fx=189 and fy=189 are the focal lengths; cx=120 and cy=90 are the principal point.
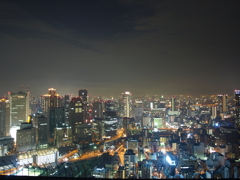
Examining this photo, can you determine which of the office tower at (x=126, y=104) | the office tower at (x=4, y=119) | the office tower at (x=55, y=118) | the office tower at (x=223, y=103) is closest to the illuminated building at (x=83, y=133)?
the office tower at (x=55, y=118)

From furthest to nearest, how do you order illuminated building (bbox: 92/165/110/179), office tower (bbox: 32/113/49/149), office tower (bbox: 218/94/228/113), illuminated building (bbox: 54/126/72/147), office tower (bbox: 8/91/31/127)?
office tower (bbox: 218/94/228/113) → office tower (bbox: 8/91/31/127) → office tower (bbox: 32/113/49/149) → illuminated building (bbox: 54/126/72/147) → illuminated building (bbox: 92/165/110/179)

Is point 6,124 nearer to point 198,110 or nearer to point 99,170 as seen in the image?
point 99,170

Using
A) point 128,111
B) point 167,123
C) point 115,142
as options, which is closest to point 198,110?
point 167,123

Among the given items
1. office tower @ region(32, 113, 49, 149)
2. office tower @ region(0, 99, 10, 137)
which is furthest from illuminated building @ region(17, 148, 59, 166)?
office tower @ region(0, 99, 10, 137)

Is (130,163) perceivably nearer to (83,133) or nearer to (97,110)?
(83,133)

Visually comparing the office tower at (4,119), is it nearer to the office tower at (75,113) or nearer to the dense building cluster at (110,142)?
the dense building cluster at (110,142)

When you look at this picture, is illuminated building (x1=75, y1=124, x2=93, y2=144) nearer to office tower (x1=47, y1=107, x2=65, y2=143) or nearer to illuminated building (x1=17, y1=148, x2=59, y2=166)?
office tower (x1=47, y1=107, x2=65, y2=143)

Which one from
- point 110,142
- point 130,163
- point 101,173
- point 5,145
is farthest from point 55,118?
point 101,173

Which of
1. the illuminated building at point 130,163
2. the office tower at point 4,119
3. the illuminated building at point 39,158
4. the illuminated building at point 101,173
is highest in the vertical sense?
the office tower at point 4,119

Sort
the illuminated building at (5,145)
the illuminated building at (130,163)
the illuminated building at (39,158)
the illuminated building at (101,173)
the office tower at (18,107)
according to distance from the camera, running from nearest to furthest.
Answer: the illuminated building at (101,173) < the illuminated building at (130,163) < the illuminated building at (39,158) < the illuminated building at (5,145) < the office tower at (18,107)
